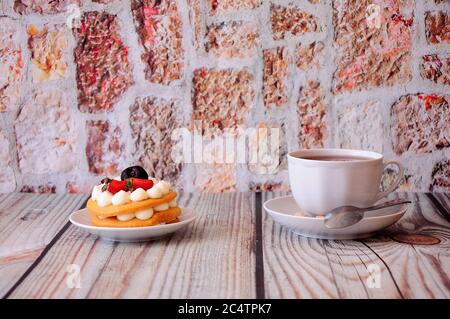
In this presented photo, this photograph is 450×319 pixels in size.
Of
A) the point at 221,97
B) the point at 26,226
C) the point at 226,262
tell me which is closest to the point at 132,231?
the point at 226,262

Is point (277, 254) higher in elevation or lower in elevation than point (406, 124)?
lower

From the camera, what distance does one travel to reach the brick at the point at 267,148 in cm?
160

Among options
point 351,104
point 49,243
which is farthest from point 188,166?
point 49,243

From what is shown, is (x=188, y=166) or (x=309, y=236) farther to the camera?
(x=188, y=166)

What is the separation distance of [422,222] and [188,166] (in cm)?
59

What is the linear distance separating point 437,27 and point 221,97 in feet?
1.71

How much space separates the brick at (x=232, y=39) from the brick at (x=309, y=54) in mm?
104

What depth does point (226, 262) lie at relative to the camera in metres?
1.04

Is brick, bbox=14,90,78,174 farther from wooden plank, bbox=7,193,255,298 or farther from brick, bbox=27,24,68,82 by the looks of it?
wooden plank, bbox=7,193,255,298

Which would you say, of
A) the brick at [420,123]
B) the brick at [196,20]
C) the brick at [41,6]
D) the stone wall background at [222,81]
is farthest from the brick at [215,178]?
the brick at [41,6]

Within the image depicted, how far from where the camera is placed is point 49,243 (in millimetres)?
1175

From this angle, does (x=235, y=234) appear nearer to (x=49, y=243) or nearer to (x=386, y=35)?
(x=49, y=243)
